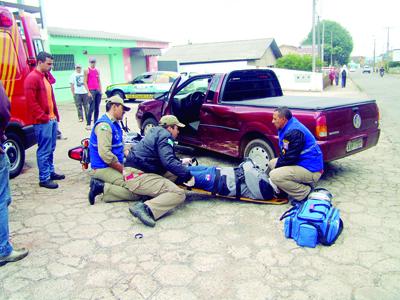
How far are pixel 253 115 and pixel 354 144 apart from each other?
4.78 ft

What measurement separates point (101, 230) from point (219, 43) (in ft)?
153

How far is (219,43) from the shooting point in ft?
158

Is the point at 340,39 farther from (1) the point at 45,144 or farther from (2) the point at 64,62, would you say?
(1) the point at 45,144

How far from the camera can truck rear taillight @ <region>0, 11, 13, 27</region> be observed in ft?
18.9

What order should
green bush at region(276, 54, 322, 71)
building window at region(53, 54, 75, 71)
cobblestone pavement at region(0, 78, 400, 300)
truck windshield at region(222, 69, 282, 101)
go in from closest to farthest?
cobblestone pavement at region(0, 78, 400, 300)
truck windshield at region(222, 69, 282, 101)
building window at region(53, 54, 75, 71)
green bush at region(276, 54, 322, 71)

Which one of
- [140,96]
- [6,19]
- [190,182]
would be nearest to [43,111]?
[6,19]

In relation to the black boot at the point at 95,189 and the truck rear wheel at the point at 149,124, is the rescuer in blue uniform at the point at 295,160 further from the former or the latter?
the truck rear wheel at the point at 149,124

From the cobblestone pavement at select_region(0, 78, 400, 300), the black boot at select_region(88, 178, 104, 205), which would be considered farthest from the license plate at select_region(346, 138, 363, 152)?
the black boot at select_region(88, 178, 104, 205)

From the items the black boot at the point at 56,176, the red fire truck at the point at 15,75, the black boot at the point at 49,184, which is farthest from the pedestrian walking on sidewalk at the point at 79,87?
the black boot at the point at 49,184

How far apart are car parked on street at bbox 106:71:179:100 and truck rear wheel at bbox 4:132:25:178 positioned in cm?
1114

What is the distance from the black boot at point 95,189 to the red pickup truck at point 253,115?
2139mm

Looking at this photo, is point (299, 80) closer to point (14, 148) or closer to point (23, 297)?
point (14, 148)

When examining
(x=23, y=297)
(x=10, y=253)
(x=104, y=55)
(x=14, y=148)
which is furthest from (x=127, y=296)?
(x=104, y=55)

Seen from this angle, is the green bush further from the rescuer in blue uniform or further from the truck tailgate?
the rescuer in blue uniform
